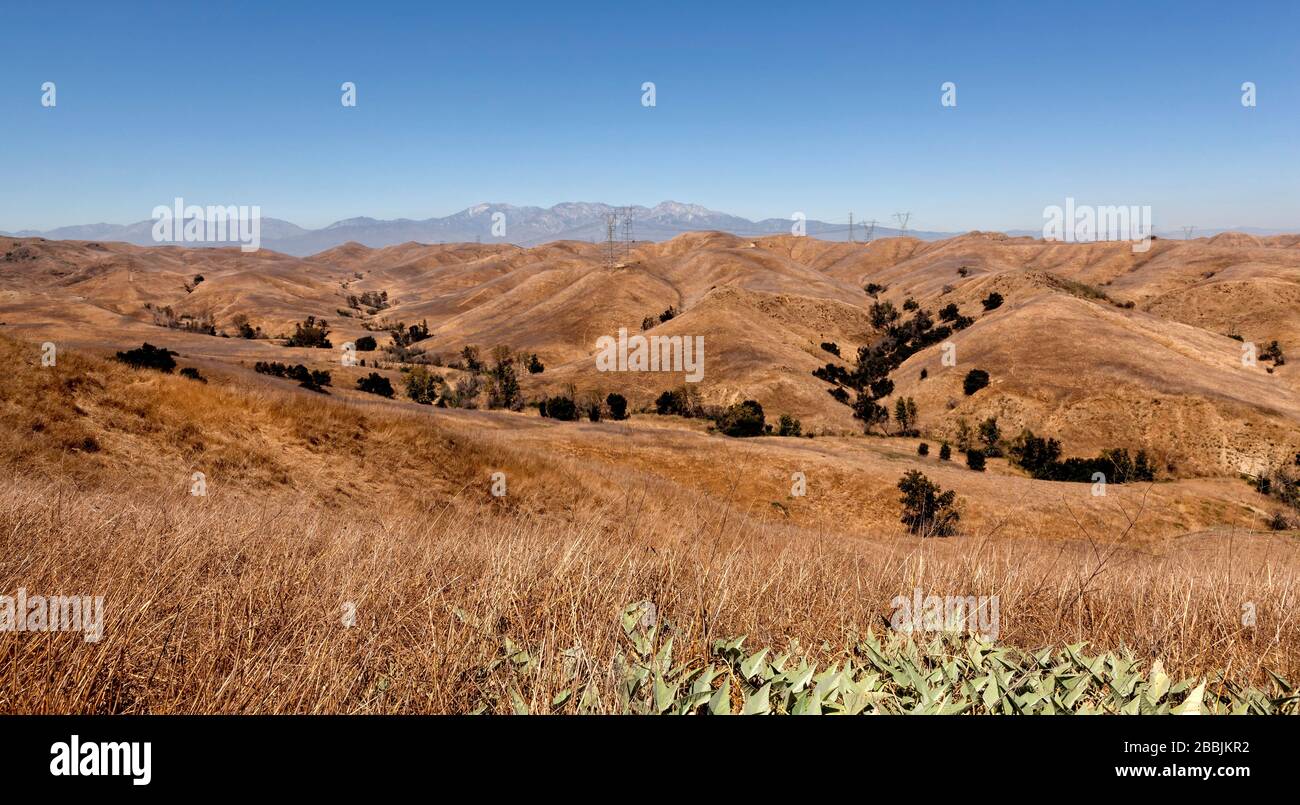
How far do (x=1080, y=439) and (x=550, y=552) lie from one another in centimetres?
5566

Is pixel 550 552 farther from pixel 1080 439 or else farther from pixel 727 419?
pixel 1080 439

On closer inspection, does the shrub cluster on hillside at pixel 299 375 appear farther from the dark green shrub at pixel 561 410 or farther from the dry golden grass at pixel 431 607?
the dry golden grass at pixel 431 607

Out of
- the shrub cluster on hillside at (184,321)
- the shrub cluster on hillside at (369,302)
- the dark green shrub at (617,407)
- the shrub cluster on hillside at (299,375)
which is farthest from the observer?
the shrub cluster on hillside at (369,302)

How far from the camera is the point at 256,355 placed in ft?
200

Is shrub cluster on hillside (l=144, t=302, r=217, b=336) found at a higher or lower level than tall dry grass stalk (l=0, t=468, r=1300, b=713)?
higher

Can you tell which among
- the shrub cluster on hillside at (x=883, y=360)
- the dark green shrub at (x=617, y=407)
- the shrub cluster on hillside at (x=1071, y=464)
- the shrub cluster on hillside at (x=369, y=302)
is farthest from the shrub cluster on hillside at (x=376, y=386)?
the shrub cluster on hillside at (x=369, y=302)

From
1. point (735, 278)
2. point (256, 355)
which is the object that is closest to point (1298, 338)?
point (735, 278)

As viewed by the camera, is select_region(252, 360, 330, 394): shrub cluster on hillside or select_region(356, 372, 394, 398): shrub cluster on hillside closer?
select_region(252, 360, 330, 394): shrub cluster on hillside

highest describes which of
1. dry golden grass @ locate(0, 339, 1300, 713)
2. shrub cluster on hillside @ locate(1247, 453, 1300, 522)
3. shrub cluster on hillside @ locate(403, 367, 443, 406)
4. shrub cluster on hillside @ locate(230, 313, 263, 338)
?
A: shrub cluster on hillside @ locate(230, 313, 263, 338)

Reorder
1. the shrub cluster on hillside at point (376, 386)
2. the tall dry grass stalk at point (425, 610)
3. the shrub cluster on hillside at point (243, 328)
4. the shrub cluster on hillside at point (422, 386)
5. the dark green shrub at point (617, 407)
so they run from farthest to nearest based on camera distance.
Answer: the shrub cluster on hillside at point (243, 328) < the dark green shrub at point (617, 407) < the shrub cluster on hillside at point (422, 386) < the shrub cluster on hillside at point (376, 386) < the tall dry grass stalk at point (425, 610)

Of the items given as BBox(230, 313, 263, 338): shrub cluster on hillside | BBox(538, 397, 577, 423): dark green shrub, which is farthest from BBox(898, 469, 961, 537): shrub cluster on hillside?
BBox(230, 313, 263, 338): shrub cluster on hillside

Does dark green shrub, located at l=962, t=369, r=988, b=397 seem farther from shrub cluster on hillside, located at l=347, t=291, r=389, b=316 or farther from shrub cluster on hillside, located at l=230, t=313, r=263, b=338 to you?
shrub cluster on hillside, located at l=347, t=291, r=389, b=316

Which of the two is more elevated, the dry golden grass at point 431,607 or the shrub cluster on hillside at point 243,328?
the shrub cluster on hillside at point 243,328

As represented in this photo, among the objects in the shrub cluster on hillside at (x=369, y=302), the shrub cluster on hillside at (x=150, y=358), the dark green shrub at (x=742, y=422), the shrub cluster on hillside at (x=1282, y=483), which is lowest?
the shrub cluster on hillside at (x=1282, y=483)
